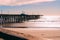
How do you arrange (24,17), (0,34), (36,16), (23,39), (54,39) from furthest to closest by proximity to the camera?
(36,16) → (24,17) → (54,39) → (0,34) → (23,39)

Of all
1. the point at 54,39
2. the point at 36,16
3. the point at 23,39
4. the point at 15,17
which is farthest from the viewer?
the point at 36,16

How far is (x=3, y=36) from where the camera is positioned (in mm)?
11320

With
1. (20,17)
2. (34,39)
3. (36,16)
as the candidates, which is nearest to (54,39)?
(34,39)

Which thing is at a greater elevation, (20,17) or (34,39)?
(20,17)

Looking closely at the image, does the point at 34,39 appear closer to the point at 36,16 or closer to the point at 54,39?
the point at 54,39

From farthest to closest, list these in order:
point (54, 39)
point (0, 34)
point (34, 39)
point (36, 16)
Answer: point (36, 16), point (54, 39), point (0, 34), point (34, 39)

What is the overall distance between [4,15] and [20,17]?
4522 mm

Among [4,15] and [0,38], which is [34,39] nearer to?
[0,38]

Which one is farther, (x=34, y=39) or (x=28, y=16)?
(x=28, y=16)

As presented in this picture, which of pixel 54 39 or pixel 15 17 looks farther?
pixel 15 17

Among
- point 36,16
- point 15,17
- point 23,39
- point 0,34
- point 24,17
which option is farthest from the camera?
point 36,16

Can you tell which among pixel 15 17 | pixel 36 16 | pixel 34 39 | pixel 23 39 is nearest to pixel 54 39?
pixel 34 39

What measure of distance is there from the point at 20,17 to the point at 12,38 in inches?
1531

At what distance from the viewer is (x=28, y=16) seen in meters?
52.3
